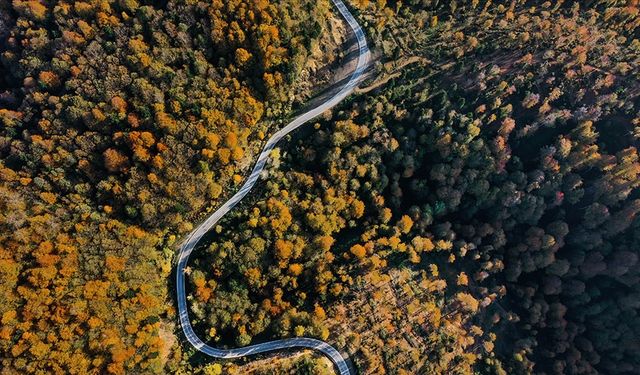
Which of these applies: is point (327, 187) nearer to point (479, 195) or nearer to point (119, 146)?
point (479, 195)

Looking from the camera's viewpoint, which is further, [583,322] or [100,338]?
[583,322]

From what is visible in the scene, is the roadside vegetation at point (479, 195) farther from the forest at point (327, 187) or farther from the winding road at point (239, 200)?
the winding road at point (239, 200)

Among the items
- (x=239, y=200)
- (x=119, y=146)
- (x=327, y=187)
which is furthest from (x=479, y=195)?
(x=119, y=146)

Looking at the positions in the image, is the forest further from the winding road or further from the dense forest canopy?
the winding road

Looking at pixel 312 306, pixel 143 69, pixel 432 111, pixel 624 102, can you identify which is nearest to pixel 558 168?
pixel 624 102

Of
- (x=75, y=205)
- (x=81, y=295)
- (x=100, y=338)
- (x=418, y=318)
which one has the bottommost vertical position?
(x=418, y=318)

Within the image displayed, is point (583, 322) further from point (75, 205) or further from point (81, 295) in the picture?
point (75, 205)

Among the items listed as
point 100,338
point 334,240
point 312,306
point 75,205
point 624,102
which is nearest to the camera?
point 100,338
